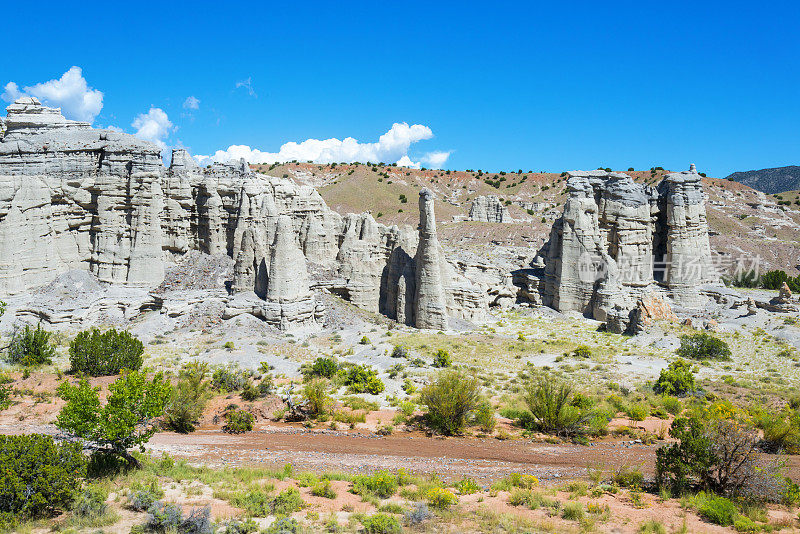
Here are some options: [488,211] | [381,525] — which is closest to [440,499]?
[381,525]

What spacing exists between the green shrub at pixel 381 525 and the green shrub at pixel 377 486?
201 centimetres

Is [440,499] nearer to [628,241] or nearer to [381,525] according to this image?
[381,525]

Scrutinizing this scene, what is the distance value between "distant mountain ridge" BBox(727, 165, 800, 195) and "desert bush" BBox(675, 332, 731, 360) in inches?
5035

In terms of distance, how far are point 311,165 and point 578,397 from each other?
110m

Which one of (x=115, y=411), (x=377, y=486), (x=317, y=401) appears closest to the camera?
→ (x=115, y=411)

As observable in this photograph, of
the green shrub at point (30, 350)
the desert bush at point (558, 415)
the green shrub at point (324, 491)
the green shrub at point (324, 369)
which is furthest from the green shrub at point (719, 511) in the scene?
the green shrub at point (30, 350)

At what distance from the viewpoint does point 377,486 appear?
13.2 meters

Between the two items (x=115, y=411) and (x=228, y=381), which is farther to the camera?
(x=228, y=381)

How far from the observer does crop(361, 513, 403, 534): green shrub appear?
10.7 meters

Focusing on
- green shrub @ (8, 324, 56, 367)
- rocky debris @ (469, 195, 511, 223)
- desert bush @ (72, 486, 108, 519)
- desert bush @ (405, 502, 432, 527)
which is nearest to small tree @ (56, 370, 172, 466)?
desert bush @ (72, 486, 108, 519)

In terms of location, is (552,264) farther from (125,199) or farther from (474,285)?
(125,199)

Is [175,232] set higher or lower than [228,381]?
higher

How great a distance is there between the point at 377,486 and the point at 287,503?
2400 millimetres

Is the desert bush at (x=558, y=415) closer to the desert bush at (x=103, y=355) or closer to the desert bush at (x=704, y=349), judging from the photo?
the desert bush at (x=704, y=349)
